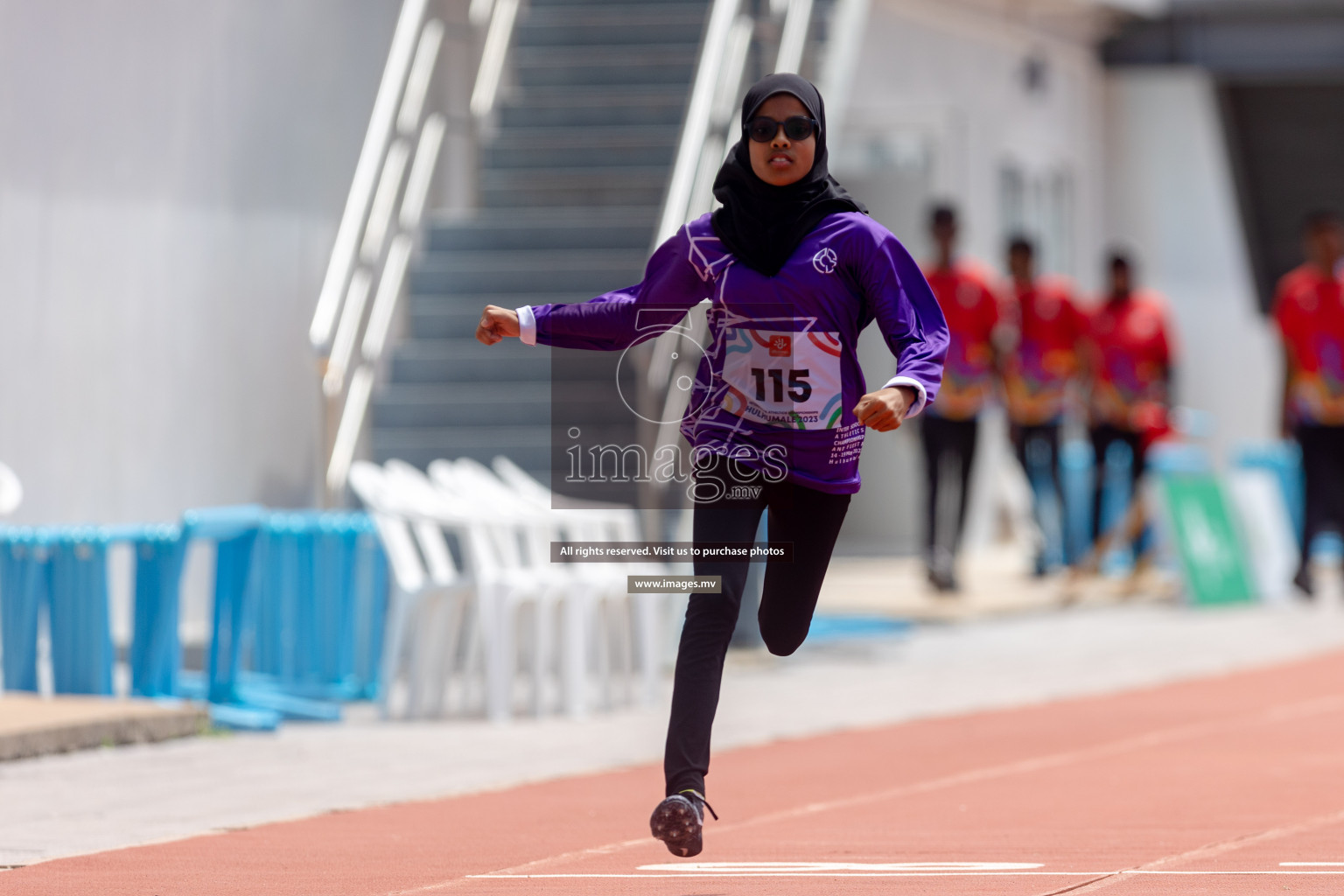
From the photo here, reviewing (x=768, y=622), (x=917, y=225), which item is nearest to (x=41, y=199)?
(x=768, y=622)

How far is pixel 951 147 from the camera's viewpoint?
18.4 m

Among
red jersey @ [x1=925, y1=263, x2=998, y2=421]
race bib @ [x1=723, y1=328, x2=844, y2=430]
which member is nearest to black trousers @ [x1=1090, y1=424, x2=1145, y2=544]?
red jersey @ [x1=925, y1=263, x2=998, y2=421]

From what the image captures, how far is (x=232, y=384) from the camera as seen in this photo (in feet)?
36.5

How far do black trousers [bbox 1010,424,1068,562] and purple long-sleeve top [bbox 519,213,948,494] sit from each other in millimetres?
10165

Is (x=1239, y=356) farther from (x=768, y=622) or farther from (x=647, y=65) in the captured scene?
(x=768, y=622)

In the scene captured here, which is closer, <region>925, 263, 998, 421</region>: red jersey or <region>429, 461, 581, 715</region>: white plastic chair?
<region>429, 461, 581, 715</region>: white plastic chair

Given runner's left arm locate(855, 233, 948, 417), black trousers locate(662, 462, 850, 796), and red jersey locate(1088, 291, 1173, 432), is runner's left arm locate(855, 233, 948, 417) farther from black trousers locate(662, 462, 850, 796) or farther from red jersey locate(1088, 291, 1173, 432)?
red jersey locate(1088, 291, 1173, 432)

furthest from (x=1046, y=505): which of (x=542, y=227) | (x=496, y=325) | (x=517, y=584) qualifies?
(x=496, y=325)

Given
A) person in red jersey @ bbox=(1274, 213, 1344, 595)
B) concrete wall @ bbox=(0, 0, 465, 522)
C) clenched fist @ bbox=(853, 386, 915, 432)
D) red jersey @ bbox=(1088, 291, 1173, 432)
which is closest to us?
clenched fist @ bbox=(853, 386, 915, 432)

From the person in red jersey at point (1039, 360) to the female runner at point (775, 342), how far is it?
984cm

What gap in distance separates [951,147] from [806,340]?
44.3ft

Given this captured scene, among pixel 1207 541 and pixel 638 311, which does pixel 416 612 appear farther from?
pixel 1207 541

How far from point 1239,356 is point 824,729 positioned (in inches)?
588

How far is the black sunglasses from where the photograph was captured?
16.9 ft
